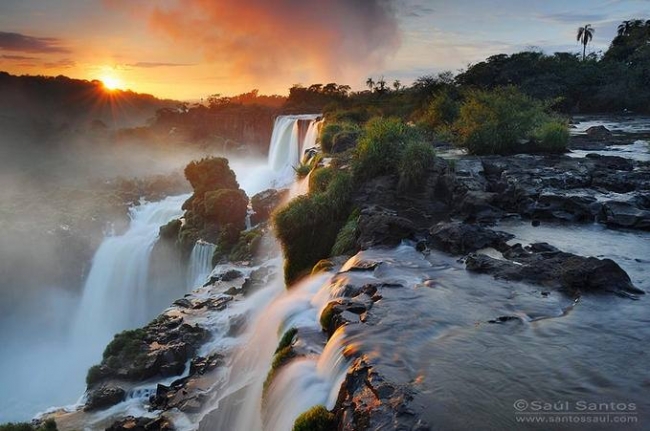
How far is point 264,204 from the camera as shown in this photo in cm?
3222

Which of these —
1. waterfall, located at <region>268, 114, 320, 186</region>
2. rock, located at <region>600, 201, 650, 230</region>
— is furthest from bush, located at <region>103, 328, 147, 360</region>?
waterfall, located at <region>268, 114, 320, 186</region>

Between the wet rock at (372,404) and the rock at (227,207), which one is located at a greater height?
the wet rock at (372,404)

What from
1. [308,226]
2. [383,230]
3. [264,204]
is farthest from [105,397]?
[264,204]

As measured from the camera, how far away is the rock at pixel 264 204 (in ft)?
104

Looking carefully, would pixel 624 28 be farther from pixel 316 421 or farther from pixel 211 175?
pixel 316 421

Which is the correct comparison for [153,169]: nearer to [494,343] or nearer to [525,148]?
[525,148]

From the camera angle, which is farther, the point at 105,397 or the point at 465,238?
the point at 105,397

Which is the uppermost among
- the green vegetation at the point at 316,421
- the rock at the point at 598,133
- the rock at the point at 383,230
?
the rock at the point at 598,133

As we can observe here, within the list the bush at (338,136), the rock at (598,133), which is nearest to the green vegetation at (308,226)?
the bush at (338,136)

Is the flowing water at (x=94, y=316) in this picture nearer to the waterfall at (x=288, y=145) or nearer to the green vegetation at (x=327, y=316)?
the waterfall at (x=288, y=145)

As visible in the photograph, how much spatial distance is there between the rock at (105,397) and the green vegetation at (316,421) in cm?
1166

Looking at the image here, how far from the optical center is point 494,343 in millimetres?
7660

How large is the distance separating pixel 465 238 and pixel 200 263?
22.7 meters

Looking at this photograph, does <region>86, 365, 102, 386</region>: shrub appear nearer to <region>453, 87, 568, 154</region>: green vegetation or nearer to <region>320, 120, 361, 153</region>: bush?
<region>320, 120, 361, 153</region>: bush
